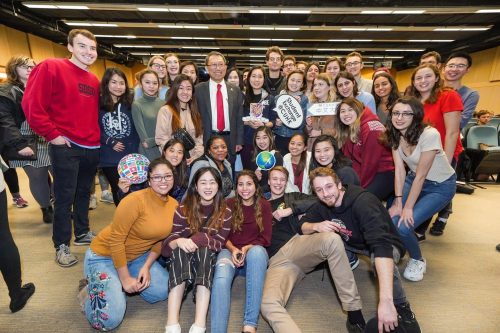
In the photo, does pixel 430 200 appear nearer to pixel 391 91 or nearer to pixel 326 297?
pixel 326 297

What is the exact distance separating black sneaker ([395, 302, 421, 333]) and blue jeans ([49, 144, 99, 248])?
105 inches

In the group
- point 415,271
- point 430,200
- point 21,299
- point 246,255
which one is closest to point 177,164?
point 246,255

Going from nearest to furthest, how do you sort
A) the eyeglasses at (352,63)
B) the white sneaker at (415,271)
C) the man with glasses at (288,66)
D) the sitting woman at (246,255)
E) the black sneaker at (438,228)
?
1. the sitting woman at (246,255)
2. the white sneaker at (415,271)
3. the black sneaker at (438,228)
4. the eyeglasses at (352,63)
5. the man with glasses at (288,66)

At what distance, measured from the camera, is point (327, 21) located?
8383 millimetres

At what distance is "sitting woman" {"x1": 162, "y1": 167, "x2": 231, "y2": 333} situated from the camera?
1727 mm

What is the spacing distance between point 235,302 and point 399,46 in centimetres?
1321

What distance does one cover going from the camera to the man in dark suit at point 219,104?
3.10 meters

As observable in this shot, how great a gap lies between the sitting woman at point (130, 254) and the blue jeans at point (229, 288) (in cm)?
50

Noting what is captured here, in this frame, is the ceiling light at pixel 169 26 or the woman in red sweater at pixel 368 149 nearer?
the woman in red sweater at pixel 368 149

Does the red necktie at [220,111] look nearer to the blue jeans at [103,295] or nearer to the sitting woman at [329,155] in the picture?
the sitting woman at [329,155]

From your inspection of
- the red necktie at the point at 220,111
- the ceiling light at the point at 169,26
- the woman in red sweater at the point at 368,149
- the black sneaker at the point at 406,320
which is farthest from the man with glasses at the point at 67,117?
the ceiling light at the point at 169,26

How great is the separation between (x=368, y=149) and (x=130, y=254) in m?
2.18

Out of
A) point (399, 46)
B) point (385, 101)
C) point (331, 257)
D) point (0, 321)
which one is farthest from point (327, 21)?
point (0, 321)

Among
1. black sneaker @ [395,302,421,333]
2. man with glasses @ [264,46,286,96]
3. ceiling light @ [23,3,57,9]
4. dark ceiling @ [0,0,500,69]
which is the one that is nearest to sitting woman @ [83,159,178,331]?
black sneaker @ [395,302,421,333]
